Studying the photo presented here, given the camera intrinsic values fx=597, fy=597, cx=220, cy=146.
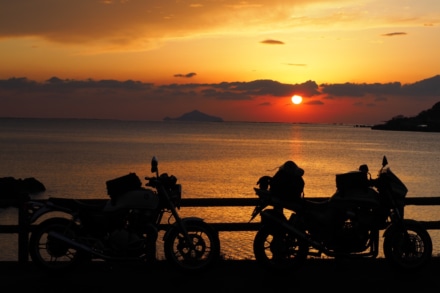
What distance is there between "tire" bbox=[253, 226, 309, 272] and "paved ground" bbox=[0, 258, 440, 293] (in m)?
0.14

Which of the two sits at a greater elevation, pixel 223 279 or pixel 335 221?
pixel 335 221

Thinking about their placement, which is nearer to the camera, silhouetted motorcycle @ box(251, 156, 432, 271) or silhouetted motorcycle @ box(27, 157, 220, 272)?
silhouetted motorcycle @ box(27, 157, 220, 272)

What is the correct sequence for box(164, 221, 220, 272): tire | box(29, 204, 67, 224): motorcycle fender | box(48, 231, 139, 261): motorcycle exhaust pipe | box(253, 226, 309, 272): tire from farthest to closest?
box(253, 226, 309, 272): tire, box(164, 221, 220, 272): tire, box(29, 204, 67, 224): motorcycle fender, box(48, 231, 139, 261): motorcycle exhaust pipe

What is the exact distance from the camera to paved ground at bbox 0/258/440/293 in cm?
735

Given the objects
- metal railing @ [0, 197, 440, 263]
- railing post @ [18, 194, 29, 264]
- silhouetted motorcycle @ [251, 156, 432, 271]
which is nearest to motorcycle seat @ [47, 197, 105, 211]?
metal railing @ [0, 197, 440, 263]

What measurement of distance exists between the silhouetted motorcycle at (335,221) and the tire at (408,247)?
0.19 meters

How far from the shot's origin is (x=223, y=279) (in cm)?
785

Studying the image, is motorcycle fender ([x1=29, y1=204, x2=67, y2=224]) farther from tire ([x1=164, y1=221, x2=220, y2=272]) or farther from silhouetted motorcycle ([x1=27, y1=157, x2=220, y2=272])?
tire ([x1=164, y1=221, x2=220, y2=272])

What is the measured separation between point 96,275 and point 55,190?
4748cm

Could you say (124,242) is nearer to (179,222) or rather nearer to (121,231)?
(121,231)

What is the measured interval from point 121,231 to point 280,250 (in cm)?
217

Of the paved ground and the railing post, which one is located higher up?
the railing post

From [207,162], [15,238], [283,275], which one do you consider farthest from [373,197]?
[207,162]

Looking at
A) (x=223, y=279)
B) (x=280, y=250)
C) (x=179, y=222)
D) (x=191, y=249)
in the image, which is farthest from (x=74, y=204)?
(x=280, y=250)
